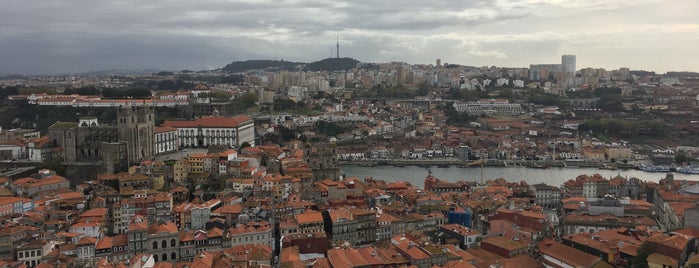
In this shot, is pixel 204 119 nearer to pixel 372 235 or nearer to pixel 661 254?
pixel 372 235

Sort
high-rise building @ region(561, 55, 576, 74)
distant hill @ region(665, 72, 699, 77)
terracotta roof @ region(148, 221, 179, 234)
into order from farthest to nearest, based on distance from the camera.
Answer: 1. high-rise building @ region(561, 55, 576, 74)
2. distant hill @ region(665, 72, 699, 77)
3. terracotta roof @ region(148, 221, 179, 234)

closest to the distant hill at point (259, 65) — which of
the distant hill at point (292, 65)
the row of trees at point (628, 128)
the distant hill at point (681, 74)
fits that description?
the distant hill at point (292, 65)

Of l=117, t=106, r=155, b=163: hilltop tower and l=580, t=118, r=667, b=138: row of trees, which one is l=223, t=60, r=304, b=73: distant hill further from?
l=117, t=106, r=155, b=163: hilltop tower

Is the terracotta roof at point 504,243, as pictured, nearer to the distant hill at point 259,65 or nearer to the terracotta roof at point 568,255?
the terracotta roof at point 568,255

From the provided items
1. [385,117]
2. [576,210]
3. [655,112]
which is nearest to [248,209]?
[576,210]

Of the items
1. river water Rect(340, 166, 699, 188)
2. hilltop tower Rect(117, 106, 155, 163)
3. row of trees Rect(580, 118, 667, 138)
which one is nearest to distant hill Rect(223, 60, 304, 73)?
row of trees Rect(580, 118, 667, 138)

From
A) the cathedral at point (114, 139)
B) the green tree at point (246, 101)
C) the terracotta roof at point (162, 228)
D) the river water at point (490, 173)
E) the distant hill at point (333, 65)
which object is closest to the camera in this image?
→ the terracotta roof at point (162, 228)
